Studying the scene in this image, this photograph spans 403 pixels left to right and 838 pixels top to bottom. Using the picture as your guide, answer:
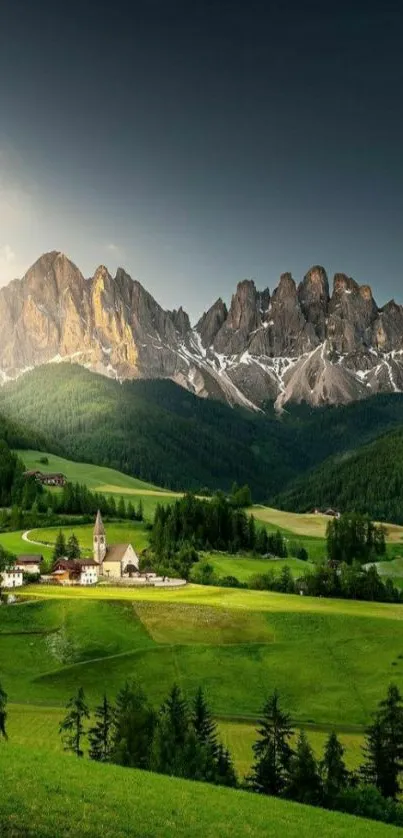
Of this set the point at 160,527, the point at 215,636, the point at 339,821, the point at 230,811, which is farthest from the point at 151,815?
the point at 160,527

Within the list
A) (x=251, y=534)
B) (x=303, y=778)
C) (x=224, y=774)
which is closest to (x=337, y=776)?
(x=303, y=778)

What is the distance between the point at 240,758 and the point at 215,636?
111 ft

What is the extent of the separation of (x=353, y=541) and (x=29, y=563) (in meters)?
87.9

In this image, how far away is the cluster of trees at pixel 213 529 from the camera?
590 ft

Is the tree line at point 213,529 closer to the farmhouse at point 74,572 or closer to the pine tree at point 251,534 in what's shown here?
the pine tree at point 251,534

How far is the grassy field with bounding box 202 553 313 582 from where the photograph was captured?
15112 cm

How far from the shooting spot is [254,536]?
188 meters

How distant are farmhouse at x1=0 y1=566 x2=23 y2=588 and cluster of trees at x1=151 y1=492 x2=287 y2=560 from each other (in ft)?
171

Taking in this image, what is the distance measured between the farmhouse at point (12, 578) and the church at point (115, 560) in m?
20.6

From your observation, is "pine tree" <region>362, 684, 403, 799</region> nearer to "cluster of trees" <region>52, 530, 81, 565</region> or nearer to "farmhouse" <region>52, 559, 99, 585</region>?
"farmhouse" <region>52, 559, 99, 585</region>

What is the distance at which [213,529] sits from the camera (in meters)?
186

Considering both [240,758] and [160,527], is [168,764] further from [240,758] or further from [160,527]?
[160,527]

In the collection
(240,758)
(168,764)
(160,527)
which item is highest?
(160,527)

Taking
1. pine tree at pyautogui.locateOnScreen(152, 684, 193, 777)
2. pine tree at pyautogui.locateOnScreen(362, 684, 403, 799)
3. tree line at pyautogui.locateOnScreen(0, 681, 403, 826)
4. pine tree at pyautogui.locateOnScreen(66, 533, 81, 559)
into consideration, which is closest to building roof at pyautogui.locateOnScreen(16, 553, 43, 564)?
pine tree at pyautogui.locateOnScreen(66, 533, 81, 559)
